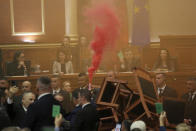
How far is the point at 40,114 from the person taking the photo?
5590mm

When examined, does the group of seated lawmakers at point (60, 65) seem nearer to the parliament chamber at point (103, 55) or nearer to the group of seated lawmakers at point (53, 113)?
the parliament chamber at point (103, 55)

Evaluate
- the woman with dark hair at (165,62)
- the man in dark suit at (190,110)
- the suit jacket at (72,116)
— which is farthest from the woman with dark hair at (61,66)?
the suit jacket at (72,116)

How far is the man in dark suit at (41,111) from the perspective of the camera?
5559 mm

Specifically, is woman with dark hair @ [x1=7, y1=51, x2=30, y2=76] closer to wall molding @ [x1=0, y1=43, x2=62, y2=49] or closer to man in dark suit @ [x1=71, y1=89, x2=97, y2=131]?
wall molding @ [x1=0, y1=43, x2=62, y2=49]

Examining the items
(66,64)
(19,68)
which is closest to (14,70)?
(19,68)

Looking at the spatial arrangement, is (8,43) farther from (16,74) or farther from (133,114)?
(133,114)

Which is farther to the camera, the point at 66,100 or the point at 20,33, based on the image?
the point at 20,33

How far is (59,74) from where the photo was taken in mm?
9523

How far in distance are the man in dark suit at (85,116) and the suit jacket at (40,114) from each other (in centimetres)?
48

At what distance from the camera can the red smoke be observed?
1035cm

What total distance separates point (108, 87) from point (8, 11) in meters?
7.21

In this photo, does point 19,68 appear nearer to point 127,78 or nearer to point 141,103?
point 127,78

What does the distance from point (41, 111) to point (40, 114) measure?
1.6 inches

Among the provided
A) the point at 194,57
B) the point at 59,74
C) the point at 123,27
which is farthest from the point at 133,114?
the point at 123,27
